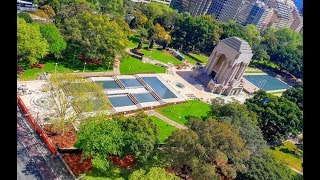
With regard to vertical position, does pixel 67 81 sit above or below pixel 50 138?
above

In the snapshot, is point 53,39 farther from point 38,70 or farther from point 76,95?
point 76,95

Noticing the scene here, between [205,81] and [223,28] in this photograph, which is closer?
[205,81]

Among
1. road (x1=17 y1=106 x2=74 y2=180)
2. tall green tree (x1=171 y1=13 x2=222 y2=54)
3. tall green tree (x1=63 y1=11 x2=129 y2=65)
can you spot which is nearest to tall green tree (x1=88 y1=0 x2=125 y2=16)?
tall green tree (x1=171 y1=13 x2=222 y2=54)

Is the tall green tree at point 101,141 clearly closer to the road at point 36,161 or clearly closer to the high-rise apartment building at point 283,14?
the road at point 36,161

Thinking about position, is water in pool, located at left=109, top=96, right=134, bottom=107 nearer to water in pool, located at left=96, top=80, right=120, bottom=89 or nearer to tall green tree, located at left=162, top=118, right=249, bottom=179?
water in pool, located at left=96, top=80, right=120, bottom=89

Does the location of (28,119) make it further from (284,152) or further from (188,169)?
(284,152)

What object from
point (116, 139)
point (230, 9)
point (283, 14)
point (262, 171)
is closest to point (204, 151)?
point (262, 171)

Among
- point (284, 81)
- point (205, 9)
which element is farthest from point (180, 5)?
point (284, 81)
